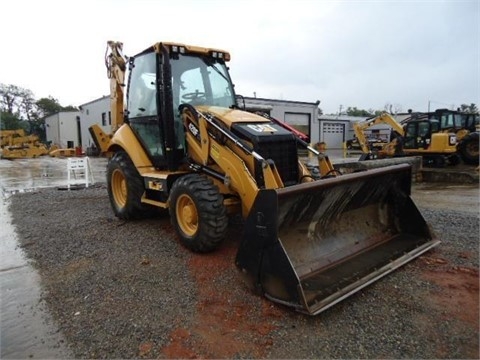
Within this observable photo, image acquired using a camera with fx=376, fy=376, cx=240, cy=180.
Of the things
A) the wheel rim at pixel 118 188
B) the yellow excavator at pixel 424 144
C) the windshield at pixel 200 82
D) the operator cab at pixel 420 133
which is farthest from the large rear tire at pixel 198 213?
the operator cab at pixel 420 133

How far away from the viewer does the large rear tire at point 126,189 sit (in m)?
5.90

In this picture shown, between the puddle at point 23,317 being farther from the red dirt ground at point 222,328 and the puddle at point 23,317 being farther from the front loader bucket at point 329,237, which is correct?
the front loader bucket at point 329,237

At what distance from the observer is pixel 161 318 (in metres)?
3.17

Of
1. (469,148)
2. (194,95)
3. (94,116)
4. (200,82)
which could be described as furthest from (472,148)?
(94,116)

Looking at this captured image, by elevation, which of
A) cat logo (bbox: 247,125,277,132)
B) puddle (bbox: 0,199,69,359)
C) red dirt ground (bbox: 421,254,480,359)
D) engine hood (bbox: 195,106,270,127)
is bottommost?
puddle (bbox: 0,199,69,359)

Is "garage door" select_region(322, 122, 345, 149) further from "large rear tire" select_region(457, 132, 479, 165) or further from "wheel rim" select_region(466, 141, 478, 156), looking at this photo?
"wheel rim" select_region(466, 141, 478, 156)

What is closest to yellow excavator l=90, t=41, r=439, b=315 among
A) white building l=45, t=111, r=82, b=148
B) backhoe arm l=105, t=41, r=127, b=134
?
backhoe arm l=105, t=41, r=127, b=134

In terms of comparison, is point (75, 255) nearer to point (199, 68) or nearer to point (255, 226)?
point (255, 226)

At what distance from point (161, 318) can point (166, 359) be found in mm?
560

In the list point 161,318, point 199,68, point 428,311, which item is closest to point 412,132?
point 199,68

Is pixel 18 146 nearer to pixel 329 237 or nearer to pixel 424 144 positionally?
pixel 424 144

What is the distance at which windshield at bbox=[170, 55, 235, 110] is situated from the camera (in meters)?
5.29

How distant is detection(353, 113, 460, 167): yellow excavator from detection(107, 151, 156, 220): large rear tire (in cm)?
1307

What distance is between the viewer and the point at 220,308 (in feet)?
10.9
